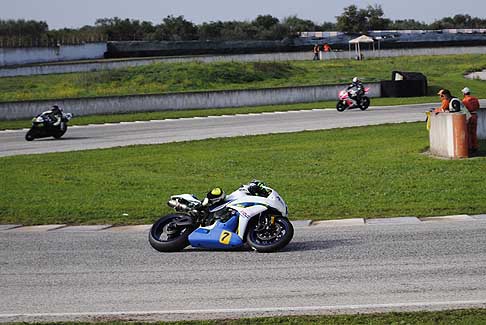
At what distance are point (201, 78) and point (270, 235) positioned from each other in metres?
42.7

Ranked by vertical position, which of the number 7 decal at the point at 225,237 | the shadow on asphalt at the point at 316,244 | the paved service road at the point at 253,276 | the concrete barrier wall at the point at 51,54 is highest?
the concrete barrier wall at the point at 51,54

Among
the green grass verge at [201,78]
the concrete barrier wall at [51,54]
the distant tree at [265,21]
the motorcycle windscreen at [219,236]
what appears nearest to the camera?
the motorcycle windscreen at [219,236]

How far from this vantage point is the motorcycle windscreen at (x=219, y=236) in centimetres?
1223

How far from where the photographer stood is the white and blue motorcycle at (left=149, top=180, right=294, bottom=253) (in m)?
12.1

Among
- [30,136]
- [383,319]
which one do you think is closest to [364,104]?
[30,136]

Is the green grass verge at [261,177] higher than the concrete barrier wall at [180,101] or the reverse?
the reverse

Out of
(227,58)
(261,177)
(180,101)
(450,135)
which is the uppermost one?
(227,58)

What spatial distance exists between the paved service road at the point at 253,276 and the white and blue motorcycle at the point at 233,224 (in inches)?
6.4

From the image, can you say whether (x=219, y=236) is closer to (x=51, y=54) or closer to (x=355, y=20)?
(x=51, y=54)

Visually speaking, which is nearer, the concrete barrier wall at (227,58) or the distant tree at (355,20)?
the concrete barrier wall at (227,58)

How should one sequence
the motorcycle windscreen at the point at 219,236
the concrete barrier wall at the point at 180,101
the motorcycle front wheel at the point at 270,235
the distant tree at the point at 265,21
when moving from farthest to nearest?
the distant tree at the point at 265,21, the concrete barrier wall at the point at 180,101, the motorcycle windscreen at the point at 219,236, the motorcycle front wheel at the point at 270,235

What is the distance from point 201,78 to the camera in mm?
54312

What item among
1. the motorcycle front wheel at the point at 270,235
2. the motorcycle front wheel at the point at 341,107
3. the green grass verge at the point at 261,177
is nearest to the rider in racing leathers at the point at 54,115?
the green grass verge at the point at 261,177

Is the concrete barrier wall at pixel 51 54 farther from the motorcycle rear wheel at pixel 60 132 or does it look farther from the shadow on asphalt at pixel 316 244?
the shadow on asphalt at pixel 316 244
